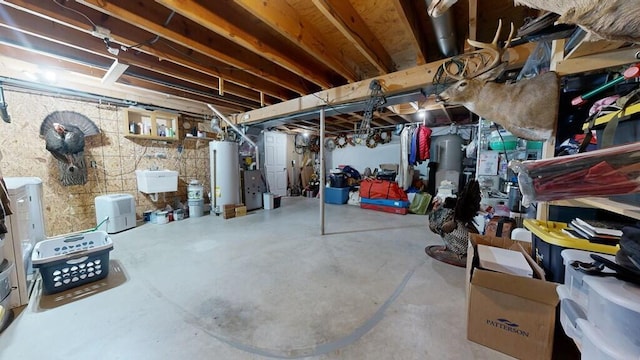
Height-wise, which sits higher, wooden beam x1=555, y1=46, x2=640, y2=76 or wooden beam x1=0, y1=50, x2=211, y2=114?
wooden beam x1=0, y1=50, x2=211, y2=114

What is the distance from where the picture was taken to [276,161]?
7137 millimetres

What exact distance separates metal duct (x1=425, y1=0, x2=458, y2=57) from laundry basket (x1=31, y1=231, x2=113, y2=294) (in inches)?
141

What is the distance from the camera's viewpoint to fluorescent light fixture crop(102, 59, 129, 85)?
2.65 m

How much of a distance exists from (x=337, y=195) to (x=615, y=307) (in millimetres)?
5335

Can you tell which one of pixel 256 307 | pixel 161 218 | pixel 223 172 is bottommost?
pixel 256 307

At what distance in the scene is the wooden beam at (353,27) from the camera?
1.67 metres

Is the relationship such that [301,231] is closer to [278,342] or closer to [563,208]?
[278,342]

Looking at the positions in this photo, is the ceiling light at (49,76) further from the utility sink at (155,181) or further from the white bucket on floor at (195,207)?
the white bucket on floor at (195,207)

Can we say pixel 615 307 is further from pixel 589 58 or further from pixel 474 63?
pixel 474 63

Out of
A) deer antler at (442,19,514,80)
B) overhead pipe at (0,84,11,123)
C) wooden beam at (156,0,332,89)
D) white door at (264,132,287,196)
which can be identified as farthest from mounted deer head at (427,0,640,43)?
white door at (264,132,287,196)

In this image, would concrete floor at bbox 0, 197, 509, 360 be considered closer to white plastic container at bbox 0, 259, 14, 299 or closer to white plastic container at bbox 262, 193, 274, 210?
white plastic container at bbox 0, 259, 14, 299

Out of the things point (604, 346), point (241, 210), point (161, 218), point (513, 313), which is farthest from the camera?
point (241, 210)

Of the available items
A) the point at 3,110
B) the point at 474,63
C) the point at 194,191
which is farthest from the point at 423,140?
the point at 3,110

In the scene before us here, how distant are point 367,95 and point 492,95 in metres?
1.46
